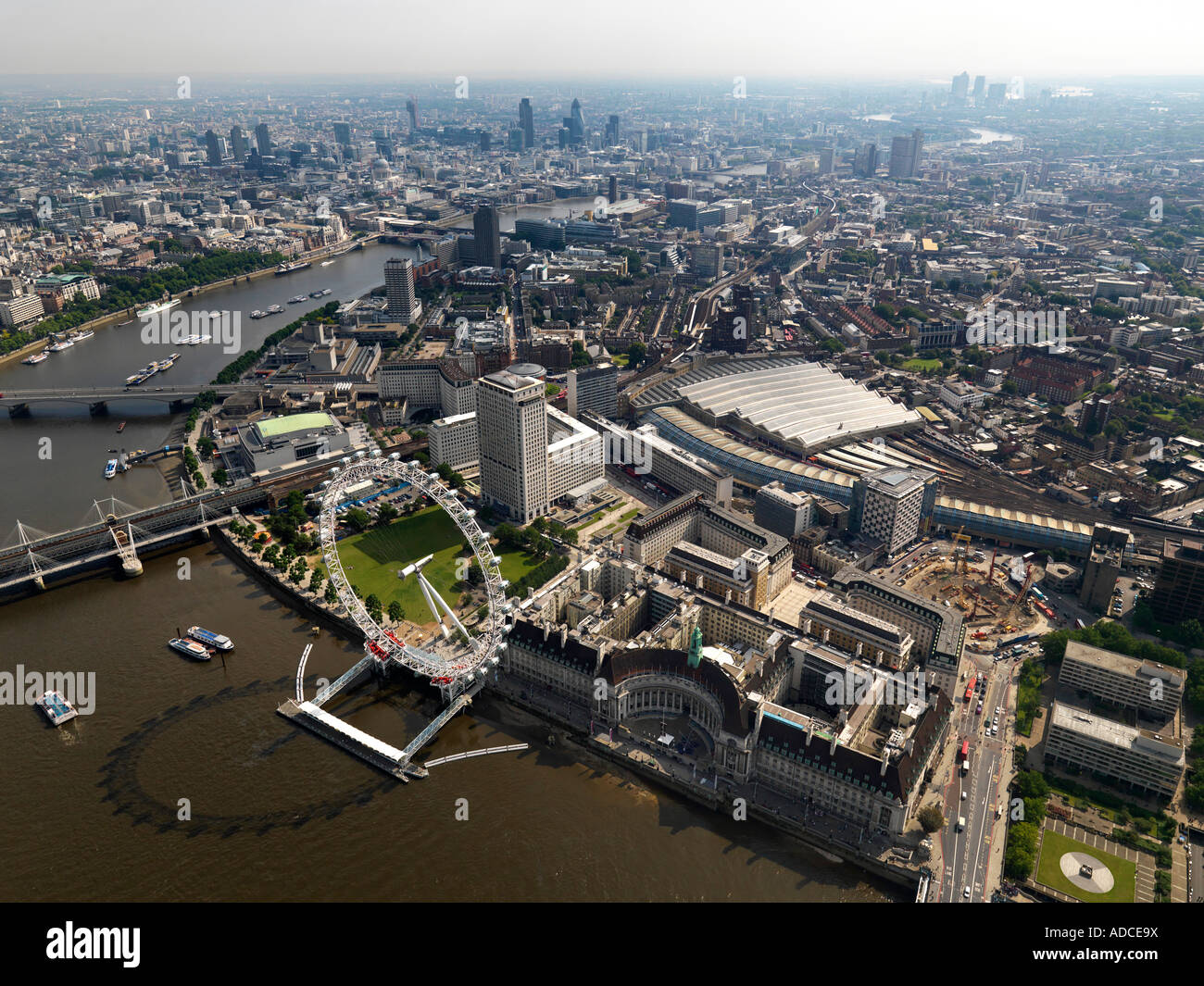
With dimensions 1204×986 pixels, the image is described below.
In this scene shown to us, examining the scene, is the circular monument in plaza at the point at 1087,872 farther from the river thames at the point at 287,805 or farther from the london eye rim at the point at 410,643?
the london eye rim at the point at 410,643

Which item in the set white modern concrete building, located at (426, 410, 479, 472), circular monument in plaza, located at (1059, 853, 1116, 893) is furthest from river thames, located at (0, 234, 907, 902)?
white modern concrete building, located at (426, 410, 479, 472)

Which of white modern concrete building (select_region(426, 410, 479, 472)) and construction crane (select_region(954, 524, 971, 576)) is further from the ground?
white modern concrete building (select_region(426, 410, 479, 472))

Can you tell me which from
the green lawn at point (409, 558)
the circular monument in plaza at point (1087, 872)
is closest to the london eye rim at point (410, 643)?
the green lawn at point (409, 558)

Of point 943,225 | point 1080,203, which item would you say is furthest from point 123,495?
point 1080,203

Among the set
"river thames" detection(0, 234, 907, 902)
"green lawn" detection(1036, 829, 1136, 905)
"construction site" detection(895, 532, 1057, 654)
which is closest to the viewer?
"green lawn" detection(1036, 829, 1136, 905)

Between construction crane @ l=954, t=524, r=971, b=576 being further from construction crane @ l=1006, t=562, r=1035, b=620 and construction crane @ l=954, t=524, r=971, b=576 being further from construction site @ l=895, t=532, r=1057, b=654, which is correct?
construction crane @ l=1006, t=562, r=1035, b=620

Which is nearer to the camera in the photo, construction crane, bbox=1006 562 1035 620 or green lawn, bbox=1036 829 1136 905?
green lawn, bbox=1036 829 1136 905

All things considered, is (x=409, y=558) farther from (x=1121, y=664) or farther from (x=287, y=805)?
(x=1121, y=664)
